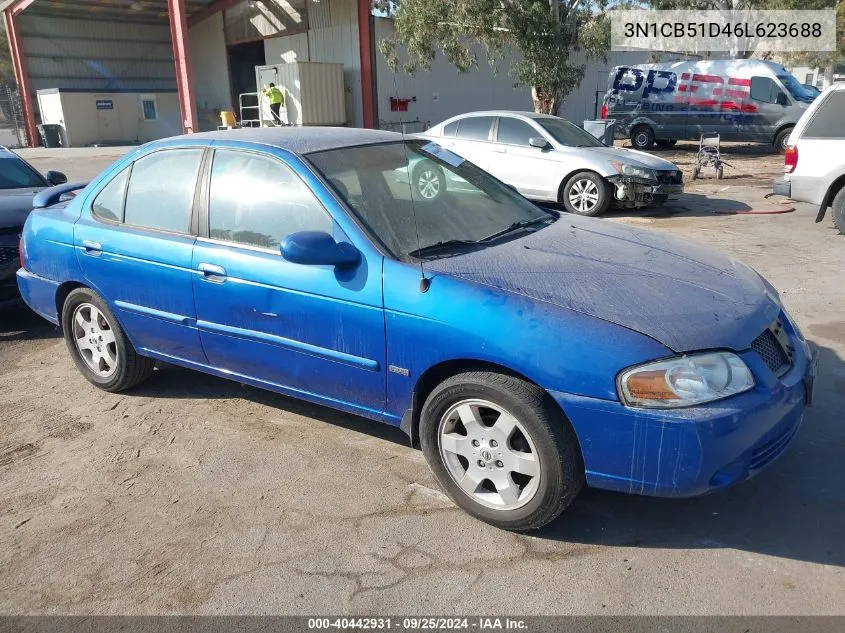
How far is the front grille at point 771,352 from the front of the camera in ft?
9.49

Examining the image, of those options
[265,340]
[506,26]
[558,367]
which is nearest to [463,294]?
[558,367]

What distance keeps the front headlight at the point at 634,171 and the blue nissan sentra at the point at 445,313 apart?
20.6 ft

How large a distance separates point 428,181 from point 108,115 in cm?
3370

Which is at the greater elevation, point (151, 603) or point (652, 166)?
point (652, 166)

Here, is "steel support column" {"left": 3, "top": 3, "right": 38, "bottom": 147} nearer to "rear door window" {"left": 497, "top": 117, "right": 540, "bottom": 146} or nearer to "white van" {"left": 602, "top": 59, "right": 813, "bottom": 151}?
"white van" {"left": 602, "top": 59, "right": 813, "bottom": 151}

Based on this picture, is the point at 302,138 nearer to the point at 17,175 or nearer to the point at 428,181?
the point at 428,181

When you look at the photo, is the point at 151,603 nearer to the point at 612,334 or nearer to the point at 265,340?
the point at 265,340

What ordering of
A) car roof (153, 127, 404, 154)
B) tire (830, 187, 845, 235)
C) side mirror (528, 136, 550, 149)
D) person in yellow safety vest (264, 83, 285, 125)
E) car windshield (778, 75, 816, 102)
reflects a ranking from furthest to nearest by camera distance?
person in yellow safety vest (264, 83, 285, 125) < car windshield (778, 75, 816, 102) < side mirror (528, 136, 550, 149) < tire (830, 187, 845, 235) < car roof (153, 127, 404, 154)

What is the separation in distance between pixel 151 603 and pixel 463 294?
1.72 m

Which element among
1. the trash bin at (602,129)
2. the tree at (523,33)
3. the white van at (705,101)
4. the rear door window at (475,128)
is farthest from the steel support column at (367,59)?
the rear door window at (475,128)

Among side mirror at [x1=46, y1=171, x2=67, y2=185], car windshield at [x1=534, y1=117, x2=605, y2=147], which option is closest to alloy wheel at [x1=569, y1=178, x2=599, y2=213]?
car windshield at [x1=534, y1=117, x2=605, y2=147]

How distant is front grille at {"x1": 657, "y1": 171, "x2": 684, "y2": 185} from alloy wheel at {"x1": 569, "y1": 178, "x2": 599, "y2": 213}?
0.95 meters

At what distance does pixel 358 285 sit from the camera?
3.18 m

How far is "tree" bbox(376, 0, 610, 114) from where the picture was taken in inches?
657
